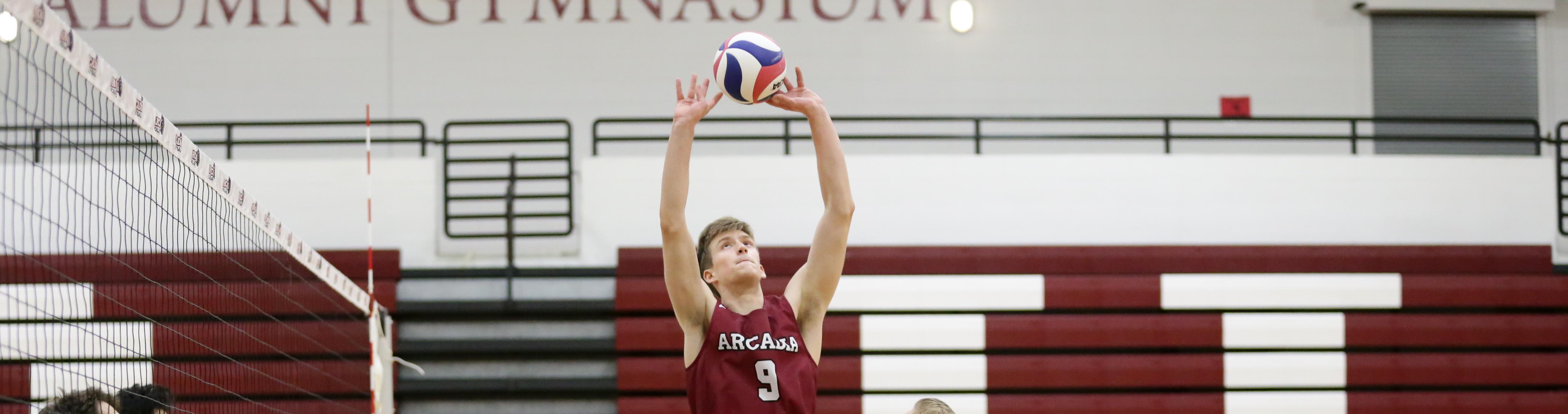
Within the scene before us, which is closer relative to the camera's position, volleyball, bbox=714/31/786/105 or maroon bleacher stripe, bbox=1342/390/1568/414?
volleyball, bbox=714/31/786/105

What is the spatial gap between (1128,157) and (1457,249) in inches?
90.8

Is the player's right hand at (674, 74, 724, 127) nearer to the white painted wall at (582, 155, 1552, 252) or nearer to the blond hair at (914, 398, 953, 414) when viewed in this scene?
the blond hair at (914, 398, 953, 414)

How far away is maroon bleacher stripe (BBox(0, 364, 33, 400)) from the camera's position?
6.19m

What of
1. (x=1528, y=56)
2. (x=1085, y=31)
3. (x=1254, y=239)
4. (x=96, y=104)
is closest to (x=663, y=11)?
(x=1085, y=31)

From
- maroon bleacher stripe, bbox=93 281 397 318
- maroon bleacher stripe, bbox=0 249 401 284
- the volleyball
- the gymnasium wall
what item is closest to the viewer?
the volleyball

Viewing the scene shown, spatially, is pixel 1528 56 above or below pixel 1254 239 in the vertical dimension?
above

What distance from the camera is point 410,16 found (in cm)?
934

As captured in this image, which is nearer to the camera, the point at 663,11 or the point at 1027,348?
the point at 1027,348

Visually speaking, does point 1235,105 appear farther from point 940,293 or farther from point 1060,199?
Result: point 940,293

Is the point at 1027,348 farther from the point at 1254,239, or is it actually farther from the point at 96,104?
the point at 96,104

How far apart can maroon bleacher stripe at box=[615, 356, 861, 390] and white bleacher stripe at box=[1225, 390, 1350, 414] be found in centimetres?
247

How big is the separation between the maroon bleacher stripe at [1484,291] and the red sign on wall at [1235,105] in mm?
2685

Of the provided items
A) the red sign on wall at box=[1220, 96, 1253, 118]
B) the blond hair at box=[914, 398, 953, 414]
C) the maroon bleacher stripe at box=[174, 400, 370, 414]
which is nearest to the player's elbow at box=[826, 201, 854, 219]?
the blond hair at box=[914, 398, 953, 414]

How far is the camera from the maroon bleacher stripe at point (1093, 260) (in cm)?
→ 707
